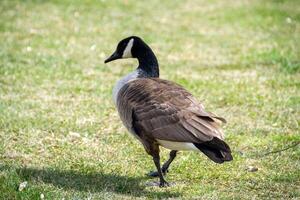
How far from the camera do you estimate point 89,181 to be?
6512mm

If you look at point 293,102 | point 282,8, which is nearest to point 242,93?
point 293,102

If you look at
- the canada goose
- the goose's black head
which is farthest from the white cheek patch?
the canada goose

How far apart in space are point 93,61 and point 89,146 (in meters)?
4.44

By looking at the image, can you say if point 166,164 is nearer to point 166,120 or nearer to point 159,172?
point 159,172

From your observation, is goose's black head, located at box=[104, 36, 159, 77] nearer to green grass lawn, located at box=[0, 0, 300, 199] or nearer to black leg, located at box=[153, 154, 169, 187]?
green grass lawn, located at box=[0, 0, 300, 199]

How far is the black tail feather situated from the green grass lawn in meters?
0.59

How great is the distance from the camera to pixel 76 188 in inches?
245

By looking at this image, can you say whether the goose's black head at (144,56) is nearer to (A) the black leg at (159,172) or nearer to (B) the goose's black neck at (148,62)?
(B) the goose's black neck at (148,62)

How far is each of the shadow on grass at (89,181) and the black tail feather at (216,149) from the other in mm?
650

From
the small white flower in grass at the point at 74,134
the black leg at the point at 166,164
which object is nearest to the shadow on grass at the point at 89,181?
the black leg at the point at 166,164

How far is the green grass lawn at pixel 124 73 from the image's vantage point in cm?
656

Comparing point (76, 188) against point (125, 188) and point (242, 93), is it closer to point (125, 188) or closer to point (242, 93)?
point (125, 188)

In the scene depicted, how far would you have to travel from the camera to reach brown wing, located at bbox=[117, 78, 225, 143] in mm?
5926

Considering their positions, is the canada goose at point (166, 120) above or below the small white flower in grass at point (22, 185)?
above
